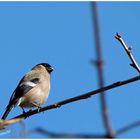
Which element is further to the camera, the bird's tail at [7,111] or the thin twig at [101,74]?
the bird's tail at [7,111]

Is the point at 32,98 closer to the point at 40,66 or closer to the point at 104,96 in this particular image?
the point at 40,66

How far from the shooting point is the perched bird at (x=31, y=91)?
7825mm

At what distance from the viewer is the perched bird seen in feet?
25.7

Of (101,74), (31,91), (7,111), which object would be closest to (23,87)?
(31,91)

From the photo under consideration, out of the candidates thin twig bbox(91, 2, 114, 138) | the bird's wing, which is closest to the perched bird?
the bird's wing

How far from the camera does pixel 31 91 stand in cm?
832

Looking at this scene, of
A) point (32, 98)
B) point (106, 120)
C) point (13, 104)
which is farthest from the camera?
point (32, 98)

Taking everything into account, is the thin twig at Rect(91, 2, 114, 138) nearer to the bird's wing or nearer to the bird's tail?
the bird's tail

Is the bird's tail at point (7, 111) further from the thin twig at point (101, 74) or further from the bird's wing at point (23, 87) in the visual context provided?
the thin twig at point (101, 74)

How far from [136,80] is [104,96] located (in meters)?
0.55

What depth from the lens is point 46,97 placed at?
8.38 meters

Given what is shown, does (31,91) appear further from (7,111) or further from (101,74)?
(101,74)

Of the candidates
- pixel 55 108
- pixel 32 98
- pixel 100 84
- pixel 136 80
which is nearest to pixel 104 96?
pixel 100 84

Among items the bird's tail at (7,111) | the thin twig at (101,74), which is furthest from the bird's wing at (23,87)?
the thin twig at (101,74)
